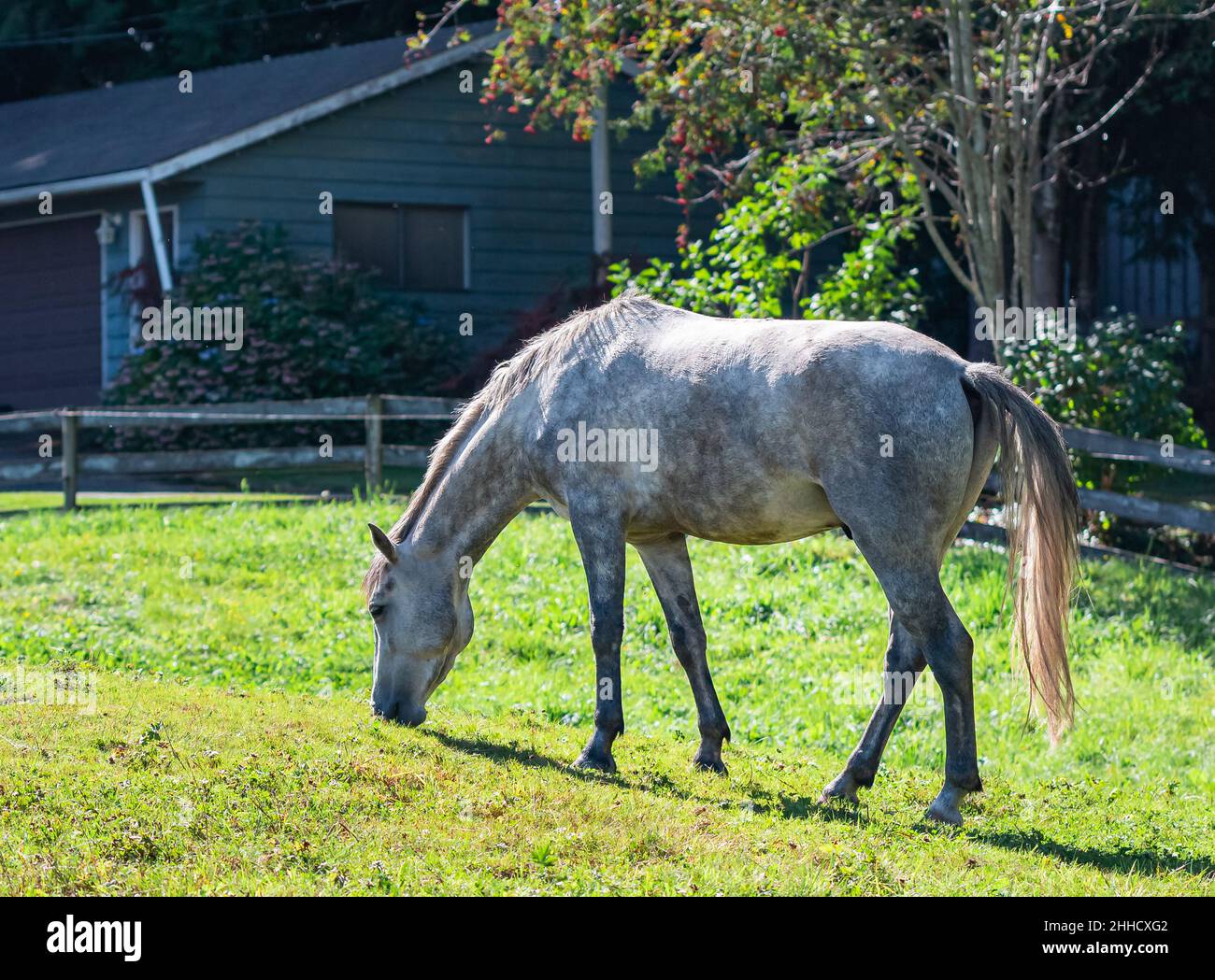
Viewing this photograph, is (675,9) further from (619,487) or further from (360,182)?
(619,487)

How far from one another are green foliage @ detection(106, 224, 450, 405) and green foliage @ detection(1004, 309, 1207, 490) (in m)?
8.04

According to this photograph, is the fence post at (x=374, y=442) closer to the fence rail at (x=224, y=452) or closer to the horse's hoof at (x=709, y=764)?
the fence rail at (x=224, y=452)

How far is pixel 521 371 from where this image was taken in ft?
25.4

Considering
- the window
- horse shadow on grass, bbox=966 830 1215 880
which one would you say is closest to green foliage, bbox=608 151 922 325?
the window

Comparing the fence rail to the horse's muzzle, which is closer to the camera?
the horse's muzzle

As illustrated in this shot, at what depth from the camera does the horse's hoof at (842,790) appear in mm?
6777

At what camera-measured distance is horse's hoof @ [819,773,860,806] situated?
678 centimetres

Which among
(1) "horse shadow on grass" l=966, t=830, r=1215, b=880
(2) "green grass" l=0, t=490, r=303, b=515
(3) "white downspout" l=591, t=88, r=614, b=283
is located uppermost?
(3) "white downspout" l=591, t=88, r=614, b=283

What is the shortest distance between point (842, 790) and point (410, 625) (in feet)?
7.36

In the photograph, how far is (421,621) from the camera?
25.3 ft

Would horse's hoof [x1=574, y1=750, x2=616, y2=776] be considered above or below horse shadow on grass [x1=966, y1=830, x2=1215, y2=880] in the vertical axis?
above

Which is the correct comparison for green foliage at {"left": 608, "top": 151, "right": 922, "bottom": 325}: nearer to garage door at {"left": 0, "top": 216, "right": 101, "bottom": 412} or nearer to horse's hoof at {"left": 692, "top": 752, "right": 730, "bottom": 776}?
horse's hoof at {"left": 692, "top": 752, "right": 730, "bottom": 776}

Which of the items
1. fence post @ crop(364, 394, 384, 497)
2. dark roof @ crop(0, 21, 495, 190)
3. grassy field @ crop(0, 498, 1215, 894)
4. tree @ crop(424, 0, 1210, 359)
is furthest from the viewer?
dark roof @ crop(0, 21, 495, 190)

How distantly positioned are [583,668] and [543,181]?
12.5m
